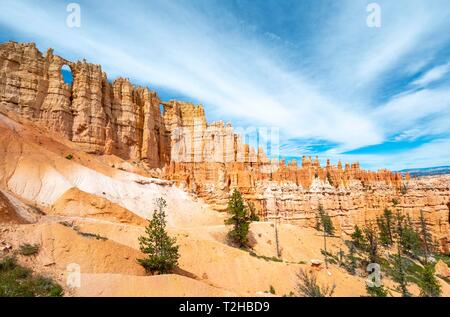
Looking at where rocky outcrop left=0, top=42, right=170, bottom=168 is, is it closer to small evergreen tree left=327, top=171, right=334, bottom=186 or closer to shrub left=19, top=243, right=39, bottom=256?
shrub left=19, top=243, right=39, bottom=256

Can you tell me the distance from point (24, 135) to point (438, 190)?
98253mm

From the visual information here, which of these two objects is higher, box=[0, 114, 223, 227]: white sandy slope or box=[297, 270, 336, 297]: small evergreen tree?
box=[0, 114, 223, 227]: white sandy slope

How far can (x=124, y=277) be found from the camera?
14367mm

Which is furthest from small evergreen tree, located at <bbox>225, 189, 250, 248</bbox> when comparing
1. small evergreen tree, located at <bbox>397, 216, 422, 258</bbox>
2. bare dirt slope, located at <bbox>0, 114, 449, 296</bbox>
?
small evergreen tree, located at <bbox>397, 216, 422, 258</bbox>

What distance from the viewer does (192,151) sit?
73.8 m

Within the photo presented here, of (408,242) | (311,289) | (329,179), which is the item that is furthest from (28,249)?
(329,179)

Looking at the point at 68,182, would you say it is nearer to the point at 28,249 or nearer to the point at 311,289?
the point at 28,249

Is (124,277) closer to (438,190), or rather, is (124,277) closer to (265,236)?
(265,236)

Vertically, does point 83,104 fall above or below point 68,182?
above

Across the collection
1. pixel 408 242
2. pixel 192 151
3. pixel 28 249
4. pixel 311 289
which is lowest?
pixel 408 242

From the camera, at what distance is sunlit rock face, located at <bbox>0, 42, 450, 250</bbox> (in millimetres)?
50938
